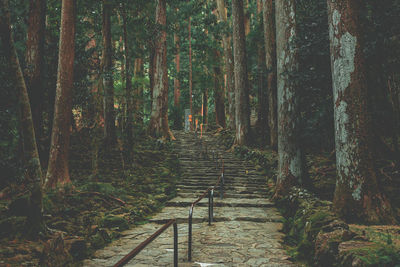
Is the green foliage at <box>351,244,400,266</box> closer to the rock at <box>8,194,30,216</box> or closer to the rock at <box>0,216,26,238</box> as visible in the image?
the rock at <box>0,216,26,238</box>

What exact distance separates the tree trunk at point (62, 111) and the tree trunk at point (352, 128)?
23.1 ft

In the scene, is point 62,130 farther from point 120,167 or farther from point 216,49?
point 216,49

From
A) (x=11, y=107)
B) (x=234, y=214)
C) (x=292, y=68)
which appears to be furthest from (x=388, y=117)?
(x=11, y=107)

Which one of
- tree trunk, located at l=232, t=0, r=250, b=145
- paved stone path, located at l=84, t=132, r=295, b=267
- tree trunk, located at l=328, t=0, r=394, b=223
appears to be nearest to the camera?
paved stone path, located at l=84, t=132, r=295, b=267

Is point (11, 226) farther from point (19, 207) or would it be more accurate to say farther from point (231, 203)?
point (231, 203)

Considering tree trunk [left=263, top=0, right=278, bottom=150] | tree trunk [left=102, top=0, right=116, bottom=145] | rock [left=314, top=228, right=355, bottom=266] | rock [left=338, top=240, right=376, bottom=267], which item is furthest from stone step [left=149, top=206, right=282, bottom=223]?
tree trunk [left=263, top=0, right=278, bottom=150]

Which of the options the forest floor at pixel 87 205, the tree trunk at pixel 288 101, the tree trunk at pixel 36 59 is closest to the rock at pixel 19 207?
the forest floor at pixel 87 205

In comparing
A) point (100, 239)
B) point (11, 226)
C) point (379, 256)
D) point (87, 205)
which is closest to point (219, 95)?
point (87, 205)

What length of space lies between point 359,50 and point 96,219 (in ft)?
20.5

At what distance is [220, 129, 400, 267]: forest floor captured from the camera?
3786 millimetres

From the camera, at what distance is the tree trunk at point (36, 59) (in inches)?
380

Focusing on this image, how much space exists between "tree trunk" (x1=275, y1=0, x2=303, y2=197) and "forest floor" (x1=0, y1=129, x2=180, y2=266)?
3.91 m

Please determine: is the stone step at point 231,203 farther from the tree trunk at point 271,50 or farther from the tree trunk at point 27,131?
the tree trunk at point 271,50

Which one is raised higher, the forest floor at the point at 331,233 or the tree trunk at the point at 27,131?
the tree trunk at the point at 27,131
